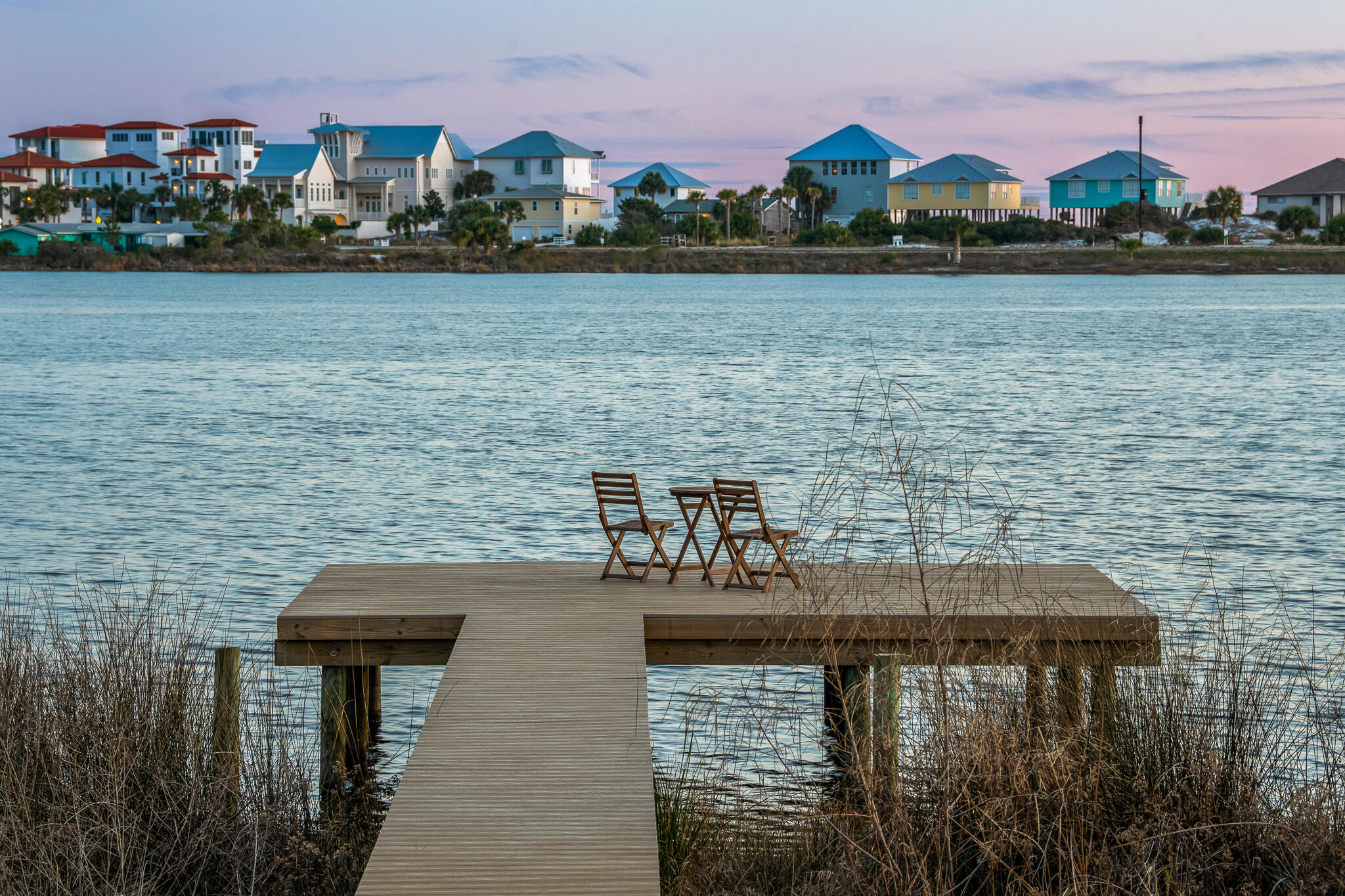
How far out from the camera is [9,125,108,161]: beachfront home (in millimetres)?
177250

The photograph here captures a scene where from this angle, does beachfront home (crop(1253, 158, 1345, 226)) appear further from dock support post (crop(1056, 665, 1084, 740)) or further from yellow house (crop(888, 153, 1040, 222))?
dock support post (crop(1056, 665, 1084, 740))

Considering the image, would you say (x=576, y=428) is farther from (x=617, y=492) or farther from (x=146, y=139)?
(x=146, y=139)

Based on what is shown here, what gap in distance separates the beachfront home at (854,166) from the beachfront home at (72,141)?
→ 309 feet

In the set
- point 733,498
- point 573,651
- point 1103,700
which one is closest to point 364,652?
point 573,651

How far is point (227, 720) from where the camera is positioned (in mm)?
7352

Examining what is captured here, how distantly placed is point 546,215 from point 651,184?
13.4 m

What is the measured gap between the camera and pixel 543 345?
185ft

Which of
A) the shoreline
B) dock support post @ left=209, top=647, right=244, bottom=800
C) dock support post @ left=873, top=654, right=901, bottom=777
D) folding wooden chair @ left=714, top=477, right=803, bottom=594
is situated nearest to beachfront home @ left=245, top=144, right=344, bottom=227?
the shoreline

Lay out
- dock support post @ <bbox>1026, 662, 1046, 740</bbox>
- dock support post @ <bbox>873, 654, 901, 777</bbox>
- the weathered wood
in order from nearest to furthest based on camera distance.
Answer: dock support post @ <bbox>873, 654, 901, 777</bbox> < dock support post @ <bbox>1026, 662, 1046, 740</bbox> < the weathered wood

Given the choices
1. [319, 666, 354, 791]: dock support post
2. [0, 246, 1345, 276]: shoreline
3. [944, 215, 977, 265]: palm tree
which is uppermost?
[944, 215, 977, 265]: palm tree

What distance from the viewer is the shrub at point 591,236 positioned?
13888 cm

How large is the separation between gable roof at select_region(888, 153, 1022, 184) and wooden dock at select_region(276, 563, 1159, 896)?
411 feet

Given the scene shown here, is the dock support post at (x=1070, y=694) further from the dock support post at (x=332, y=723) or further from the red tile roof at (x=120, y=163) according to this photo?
the red tile roof at (x=120, y=163)

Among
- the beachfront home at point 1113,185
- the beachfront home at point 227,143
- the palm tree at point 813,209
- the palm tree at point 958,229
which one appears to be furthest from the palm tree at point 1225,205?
the beachfront home at point 227,143
